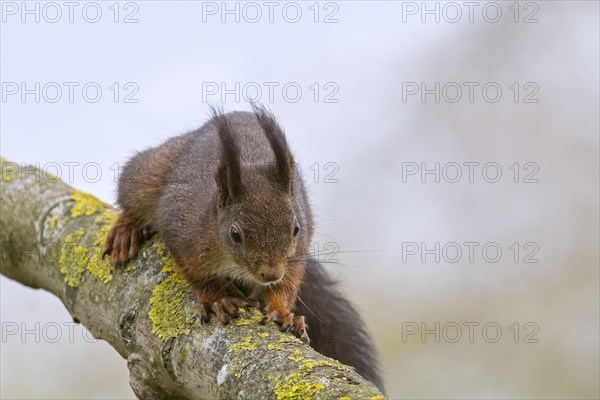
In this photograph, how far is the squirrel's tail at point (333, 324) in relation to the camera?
3.86 meters

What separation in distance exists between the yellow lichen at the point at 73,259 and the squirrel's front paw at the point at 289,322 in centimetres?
86

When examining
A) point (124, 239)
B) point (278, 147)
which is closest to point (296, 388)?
point (278, 147)

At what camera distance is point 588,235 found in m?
5.93

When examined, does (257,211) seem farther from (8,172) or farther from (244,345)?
(8,172)

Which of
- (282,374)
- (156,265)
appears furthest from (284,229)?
(282,374)

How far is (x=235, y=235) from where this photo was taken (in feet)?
11.0

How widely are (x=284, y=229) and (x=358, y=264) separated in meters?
2.87

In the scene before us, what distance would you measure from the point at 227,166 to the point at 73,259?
2.69ft

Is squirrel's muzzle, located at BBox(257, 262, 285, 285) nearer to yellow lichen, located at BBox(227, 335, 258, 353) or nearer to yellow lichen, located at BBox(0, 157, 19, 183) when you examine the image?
yellow lichen, located at BBox(227, 335, 258, 353)

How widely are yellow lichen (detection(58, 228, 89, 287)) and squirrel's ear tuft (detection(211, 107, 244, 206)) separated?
25.6 inches

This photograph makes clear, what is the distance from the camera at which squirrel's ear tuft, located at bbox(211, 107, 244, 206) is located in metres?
3.19

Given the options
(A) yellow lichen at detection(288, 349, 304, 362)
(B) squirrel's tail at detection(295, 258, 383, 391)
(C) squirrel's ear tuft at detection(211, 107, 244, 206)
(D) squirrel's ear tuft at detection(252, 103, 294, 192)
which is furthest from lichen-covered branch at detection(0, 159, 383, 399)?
(B) squirrel's tail at detection(295, 258, 383, 391)

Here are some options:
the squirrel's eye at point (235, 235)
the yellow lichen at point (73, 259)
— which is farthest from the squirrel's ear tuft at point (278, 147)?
the yellow lichen at point (73, 259)

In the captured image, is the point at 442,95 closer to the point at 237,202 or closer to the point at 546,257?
the point at 546,257
